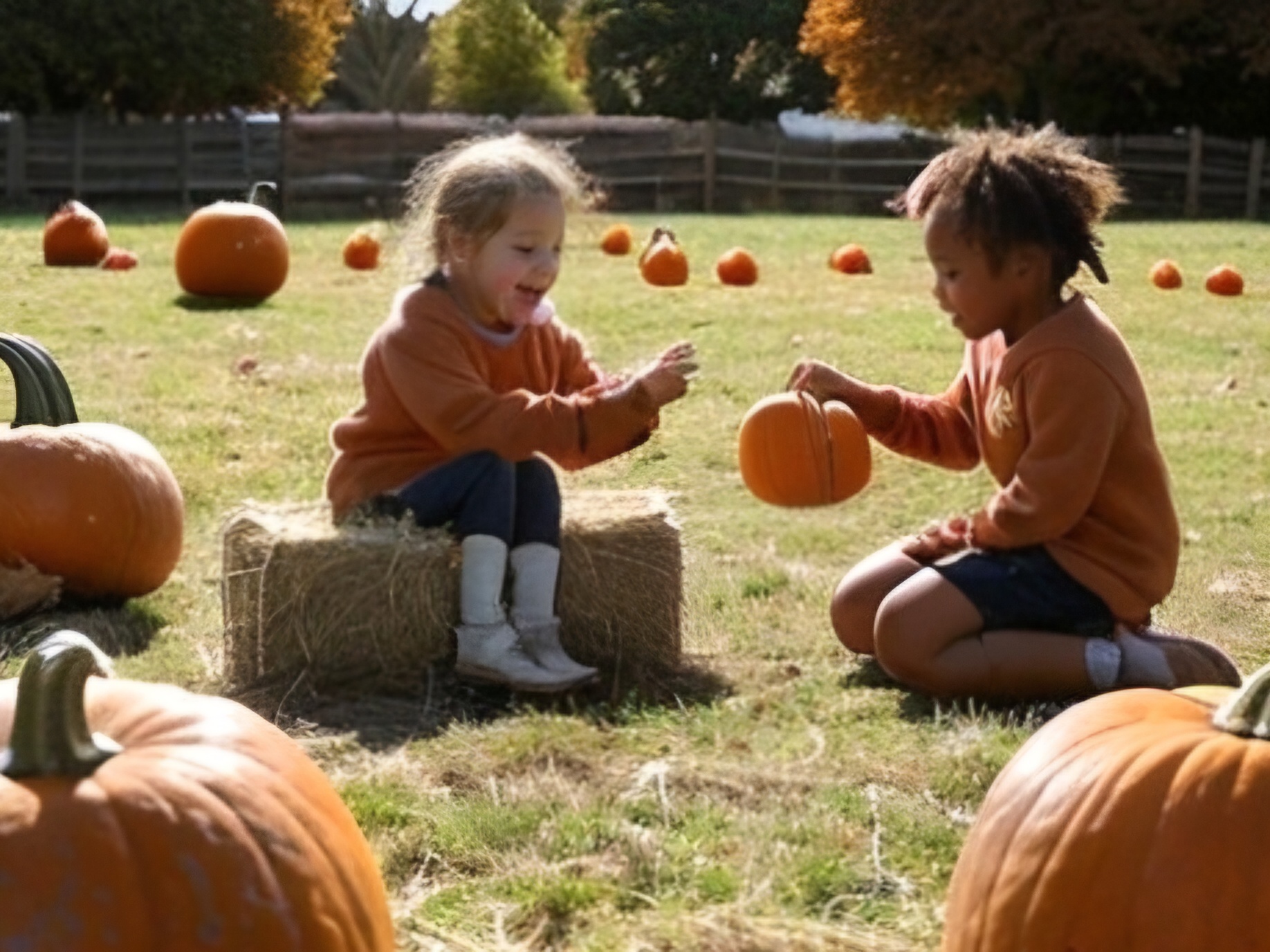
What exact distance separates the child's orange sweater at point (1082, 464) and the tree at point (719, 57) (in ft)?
105

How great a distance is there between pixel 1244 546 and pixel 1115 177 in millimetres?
1959

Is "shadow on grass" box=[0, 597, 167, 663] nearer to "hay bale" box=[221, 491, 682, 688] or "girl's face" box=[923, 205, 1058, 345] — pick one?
"hay bale" box=[221, 491, 682, 688]

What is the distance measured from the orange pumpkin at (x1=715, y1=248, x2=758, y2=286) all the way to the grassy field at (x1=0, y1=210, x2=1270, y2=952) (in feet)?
6.25

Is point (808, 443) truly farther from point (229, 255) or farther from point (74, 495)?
point (229, 255)

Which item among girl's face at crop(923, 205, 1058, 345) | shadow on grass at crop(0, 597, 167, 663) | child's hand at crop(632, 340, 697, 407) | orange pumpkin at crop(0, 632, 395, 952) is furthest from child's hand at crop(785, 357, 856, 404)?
orange pumpkin at crop(0, 632, 395, 952)

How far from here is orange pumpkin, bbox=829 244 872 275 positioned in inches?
624

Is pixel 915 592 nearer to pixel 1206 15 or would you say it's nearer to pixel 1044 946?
pixel 1044 946

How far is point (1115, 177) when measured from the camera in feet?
15.7

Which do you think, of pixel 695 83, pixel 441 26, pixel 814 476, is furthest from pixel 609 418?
pixel 441 26

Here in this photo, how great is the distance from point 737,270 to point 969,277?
395 inches

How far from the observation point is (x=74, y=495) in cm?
527

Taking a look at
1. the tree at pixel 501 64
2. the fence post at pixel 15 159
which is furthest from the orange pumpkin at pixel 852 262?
the tree at pixel 501 64

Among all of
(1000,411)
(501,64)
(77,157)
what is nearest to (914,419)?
(1000,411)

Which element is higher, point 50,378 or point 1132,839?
point 50,378
